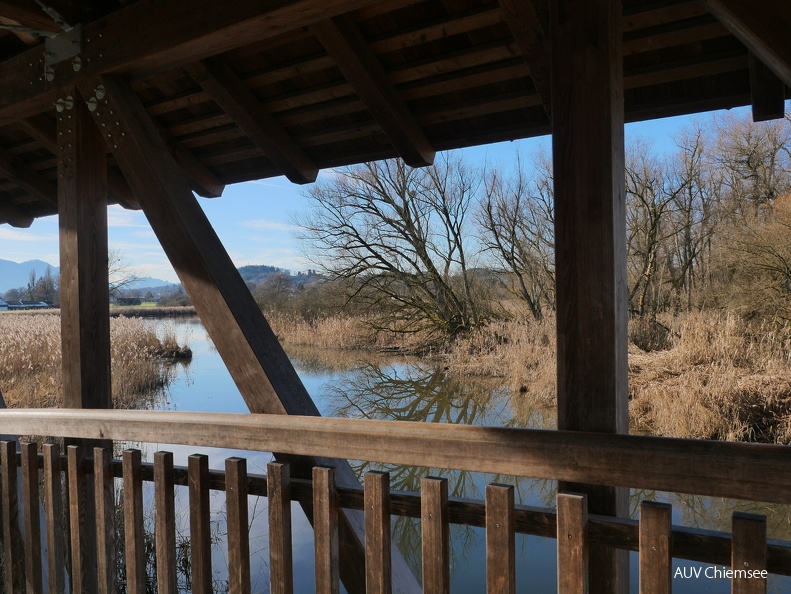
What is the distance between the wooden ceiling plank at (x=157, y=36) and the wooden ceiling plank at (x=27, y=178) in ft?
4.07

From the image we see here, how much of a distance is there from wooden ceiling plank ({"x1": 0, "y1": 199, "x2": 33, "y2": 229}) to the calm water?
233cm

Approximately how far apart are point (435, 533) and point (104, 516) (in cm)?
107

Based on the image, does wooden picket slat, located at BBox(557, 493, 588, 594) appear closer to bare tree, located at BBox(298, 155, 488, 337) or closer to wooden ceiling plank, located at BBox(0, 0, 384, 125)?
wooden ceiling plank, located at BBox(0, 0, 384, 125)

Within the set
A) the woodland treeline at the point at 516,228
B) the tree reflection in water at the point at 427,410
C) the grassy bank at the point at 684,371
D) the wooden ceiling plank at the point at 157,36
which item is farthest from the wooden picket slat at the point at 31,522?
the woodland treeline at the point at 516,228

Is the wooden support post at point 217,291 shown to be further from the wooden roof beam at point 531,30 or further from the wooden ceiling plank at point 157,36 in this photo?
the wooden roof beam at point 531,30

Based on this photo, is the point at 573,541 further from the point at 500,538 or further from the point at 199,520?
the point at 199,520

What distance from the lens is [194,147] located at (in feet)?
9.46

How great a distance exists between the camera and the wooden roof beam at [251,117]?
2211 mm

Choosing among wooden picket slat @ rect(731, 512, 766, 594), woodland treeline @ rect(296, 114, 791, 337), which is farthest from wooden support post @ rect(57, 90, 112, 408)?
woodland treeline @ rect(296, 114, 791, 337)

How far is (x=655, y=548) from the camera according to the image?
42.9 inches

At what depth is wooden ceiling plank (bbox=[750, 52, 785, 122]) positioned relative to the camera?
5.71ft

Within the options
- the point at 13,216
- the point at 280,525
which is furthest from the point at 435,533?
the point at 13,216

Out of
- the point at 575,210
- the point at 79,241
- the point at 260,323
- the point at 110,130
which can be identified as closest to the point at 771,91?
the point at 575,210

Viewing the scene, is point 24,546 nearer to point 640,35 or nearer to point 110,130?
point 110,130
